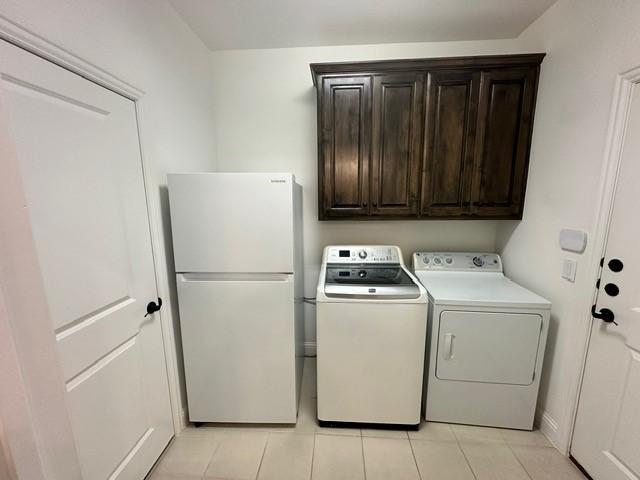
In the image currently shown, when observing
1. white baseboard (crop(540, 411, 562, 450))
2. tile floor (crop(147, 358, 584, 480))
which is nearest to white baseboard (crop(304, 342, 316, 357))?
tile floor (crop(147, 358, 584, 480))

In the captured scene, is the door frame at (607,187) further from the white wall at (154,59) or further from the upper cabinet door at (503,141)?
the white wall at (154,59)

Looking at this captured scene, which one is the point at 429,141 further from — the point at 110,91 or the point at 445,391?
the point at 110,91

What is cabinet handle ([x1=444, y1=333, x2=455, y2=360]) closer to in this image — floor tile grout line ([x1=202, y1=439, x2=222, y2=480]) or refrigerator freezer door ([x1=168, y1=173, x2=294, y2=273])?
refrigerator freezer door ([x1=168, y1=173, x2=294, y2=273])

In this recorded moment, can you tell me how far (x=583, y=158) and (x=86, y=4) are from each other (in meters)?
2.47

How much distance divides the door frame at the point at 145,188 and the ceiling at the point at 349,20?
2.73 ft

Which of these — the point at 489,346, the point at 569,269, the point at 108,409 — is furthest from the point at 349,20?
the point at 108,409

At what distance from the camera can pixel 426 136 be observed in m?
1.78

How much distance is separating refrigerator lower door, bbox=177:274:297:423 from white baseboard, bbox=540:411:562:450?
160cm

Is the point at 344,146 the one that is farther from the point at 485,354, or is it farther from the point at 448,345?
the point at 485,354

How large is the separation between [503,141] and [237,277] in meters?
2.01

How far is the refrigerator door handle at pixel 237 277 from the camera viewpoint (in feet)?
4.97

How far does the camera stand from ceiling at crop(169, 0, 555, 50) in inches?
60.8

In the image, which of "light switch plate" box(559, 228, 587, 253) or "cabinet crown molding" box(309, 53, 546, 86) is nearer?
"light switch plate" box(559, 228, 587, 253)

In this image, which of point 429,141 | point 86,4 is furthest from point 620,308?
point 86,4
